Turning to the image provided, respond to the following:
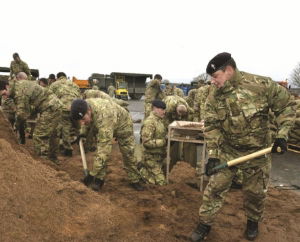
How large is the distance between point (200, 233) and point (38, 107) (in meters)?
3.77

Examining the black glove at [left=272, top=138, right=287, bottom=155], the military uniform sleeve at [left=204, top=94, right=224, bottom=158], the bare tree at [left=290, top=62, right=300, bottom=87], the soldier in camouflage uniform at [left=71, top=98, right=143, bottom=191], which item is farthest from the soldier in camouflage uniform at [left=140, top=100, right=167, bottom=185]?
the bare tree at [left=290, top=62, right=300, bottom=87]

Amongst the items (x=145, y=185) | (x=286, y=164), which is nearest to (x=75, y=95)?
(x=145, y=185)

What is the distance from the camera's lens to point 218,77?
2727 mm

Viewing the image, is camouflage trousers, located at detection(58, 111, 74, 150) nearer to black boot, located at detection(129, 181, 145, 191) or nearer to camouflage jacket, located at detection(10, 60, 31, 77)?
black boot, located at detection(129, 181, 145, 191)

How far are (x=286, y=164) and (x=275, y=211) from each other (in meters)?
2.77

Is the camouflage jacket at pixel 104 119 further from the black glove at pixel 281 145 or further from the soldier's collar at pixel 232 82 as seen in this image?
the black glove at pixel 281 145

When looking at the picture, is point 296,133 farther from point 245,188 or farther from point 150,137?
point 245,188

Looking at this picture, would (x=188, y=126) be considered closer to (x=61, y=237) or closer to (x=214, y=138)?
(x=214, y=138)

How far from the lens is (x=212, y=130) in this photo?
3.02 metres

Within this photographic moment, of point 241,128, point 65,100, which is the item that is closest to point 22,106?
point 65,100

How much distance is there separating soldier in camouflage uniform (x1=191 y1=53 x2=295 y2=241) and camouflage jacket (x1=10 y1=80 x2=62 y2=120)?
3.34 m

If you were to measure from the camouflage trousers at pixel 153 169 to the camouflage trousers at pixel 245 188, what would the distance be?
1.77 meters

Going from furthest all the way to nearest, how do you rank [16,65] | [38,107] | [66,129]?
1. [16,65]
2. [66,129]
3. [38,107]

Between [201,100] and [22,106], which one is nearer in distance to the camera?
[22,106]
